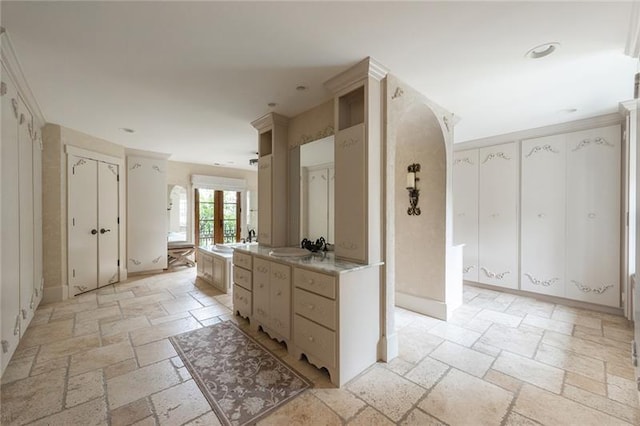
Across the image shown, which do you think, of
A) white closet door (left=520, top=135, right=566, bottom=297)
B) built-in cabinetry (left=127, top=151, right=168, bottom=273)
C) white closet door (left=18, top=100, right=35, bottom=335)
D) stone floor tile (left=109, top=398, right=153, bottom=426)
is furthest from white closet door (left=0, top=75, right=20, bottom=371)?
white closet door (left=520, top=135, right=566, bottom=297)

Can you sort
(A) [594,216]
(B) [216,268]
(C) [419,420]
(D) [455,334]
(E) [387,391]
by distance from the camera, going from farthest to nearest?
(B) [216,268]
(A) [594,216]
(D) [455,334]
(E) [387,391]
(C) [419,420]

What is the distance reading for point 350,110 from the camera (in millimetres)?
2596

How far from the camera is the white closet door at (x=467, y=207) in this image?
14.7 feet

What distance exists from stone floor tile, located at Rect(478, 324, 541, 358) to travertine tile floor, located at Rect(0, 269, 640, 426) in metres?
0.01

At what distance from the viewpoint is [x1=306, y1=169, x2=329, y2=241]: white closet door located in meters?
2.93

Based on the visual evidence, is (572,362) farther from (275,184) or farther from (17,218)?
(17,218)

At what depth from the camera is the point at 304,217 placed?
319 cm

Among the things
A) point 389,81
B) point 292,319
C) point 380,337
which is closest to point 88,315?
point 292,319

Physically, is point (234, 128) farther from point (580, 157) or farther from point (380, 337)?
point (580, 157)

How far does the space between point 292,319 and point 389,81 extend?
7.56 feet

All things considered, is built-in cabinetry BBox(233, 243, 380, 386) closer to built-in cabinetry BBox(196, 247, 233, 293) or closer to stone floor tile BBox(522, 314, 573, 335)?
built-in cabinetry BBox(196, 247, 233, 293)

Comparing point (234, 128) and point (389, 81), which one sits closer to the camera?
point (389, 81)

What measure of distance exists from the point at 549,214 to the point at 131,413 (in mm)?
5124

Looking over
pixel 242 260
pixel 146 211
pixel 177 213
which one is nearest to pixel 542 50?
pixel 242 260
